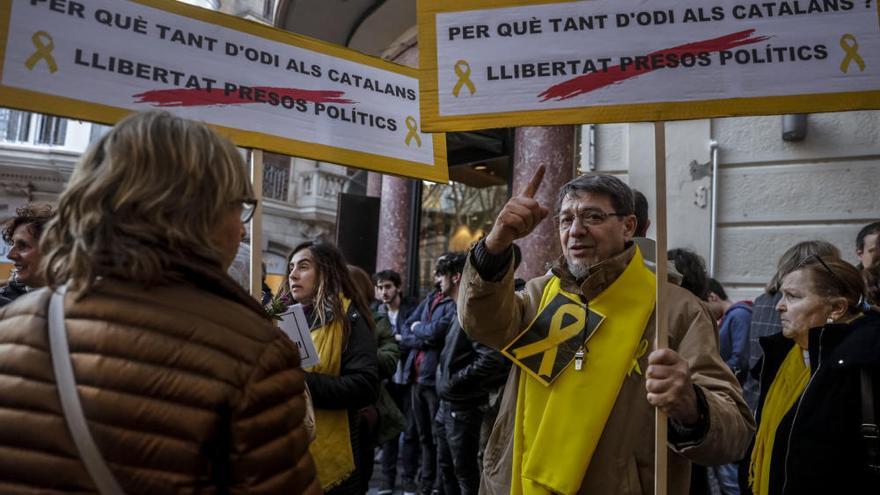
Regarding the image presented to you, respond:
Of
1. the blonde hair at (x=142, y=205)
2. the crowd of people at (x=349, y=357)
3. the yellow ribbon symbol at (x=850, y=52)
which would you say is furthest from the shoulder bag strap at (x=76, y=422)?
the yellow ribbon symbol at (x=850, y=52)

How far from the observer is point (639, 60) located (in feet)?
7.20

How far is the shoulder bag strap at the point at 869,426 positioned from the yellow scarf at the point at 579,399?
839mm

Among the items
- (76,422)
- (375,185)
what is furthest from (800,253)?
(375,185)

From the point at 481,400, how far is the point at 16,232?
3.00m

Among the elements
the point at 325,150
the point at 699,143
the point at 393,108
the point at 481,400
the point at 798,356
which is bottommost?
→ the point at 481,400

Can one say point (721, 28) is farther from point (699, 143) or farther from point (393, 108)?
point (699, 143)

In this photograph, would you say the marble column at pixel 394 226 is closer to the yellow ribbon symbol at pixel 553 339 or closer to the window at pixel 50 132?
the yellow ribbon symbol at pixel 553 339

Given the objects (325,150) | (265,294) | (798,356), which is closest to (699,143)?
(798,356)

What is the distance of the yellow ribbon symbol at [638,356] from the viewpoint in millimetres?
2192

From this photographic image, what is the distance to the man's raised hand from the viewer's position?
2.11 metres

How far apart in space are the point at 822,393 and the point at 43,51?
9.51 ft

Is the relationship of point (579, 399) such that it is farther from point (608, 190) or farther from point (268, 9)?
point (268, 9)

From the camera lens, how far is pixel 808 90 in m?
2.11

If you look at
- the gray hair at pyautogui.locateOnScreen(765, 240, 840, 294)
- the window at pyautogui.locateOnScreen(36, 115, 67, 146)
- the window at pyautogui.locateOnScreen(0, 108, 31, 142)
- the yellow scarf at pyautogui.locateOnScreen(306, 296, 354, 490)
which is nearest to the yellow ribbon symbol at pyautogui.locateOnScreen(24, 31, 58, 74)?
the yellow scarf at pyautogui.locateOnScreen(306, 296, 354, 490)
